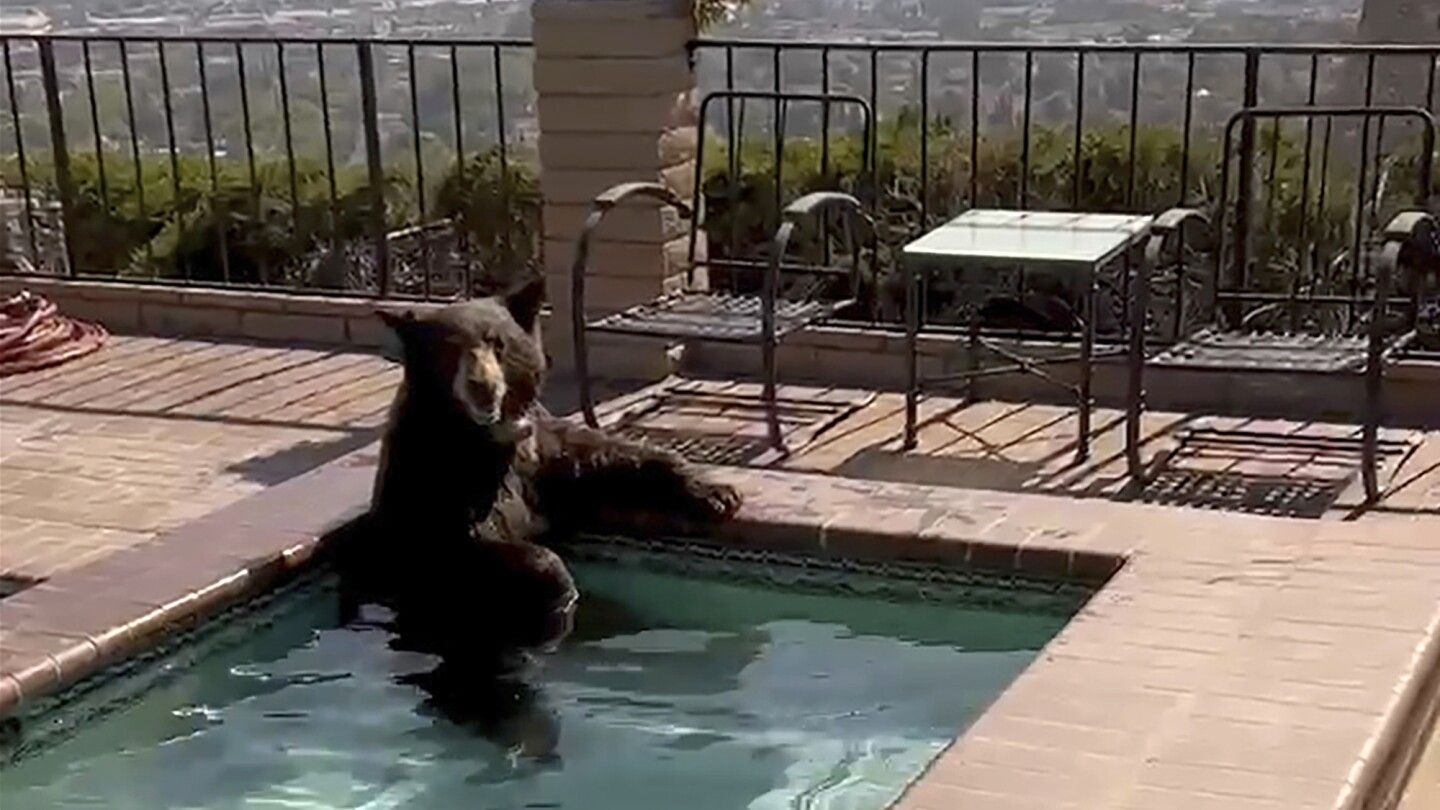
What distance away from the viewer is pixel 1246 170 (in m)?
5.23

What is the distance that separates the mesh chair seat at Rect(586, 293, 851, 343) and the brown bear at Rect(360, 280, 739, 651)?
3.67 ft

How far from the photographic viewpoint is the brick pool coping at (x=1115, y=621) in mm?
2783

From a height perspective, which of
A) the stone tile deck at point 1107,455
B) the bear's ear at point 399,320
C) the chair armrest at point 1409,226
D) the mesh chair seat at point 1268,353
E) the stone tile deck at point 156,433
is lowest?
the stone tile deck at point 156,433

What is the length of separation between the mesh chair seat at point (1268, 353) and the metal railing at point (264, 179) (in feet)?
8.72

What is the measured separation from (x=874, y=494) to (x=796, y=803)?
1235 mm

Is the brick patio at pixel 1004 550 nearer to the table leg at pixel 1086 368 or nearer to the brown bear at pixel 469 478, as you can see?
the table leg at pixel 1086 368

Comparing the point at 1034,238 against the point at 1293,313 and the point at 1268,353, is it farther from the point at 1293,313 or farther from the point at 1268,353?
the point at 1293,313

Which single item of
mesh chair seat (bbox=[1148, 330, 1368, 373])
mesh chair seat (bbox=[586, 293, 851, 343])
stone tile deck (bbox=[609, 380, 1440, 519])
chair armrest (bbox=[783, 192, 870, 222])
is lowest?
stone tile deck (bbox=[609, 380, 1440, 519])

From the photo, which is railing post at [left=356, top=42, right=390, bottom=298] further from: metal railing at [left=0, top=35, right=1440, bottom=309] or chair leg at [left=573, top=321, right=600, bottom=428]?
chair leg at [left=573, top=321, right=600, bottom=428]

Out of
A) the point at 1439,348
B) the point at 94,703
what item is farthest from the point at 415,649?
the point at 1439,348

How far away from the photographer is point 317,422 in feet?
18.6

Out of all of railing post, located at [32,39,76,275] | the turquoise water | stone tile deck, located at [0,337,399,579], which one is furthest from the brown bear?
railing post, located at [32,39,76,275]

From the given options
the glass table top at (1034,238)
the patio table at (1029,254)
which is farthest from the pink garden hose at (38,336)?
the glass table top at (1034,238)

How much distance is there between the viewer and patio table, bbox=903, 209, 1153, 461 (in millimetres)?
4703
